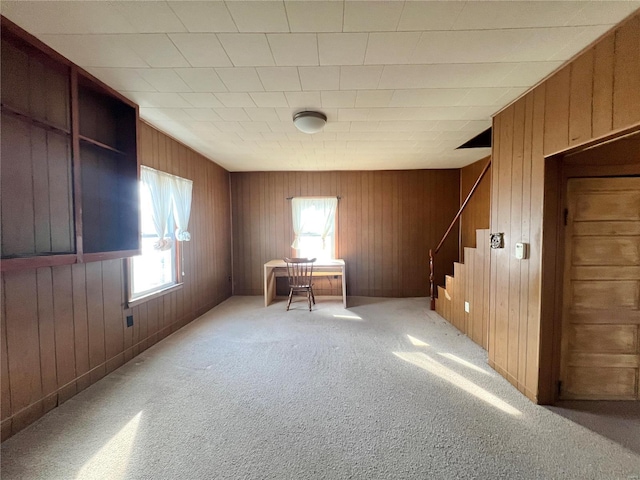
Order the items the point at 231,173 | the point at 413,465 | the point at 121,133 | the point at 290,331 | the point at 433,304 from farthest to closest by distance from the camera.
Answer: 1. the point at 231,173
2. the point at 433,304
3. the point at 290,331
4. the point at 121,133
5. the point at 413,465

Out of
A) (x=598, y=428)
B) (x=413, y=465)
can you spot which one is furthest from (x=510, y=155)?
(x=413, y=465)

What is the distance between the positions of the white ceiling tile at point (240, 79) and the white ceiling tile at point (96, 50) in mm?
500

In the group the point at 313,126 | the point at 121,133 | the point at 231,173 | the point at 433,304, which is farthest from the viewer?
the point at 231,173

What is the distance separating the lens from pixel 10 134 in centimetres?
152

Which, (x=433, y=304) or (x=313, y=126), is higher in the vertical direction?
(x=313, y=126)

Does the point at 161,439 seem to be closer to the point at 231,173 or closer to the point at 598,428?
the point at 598,428

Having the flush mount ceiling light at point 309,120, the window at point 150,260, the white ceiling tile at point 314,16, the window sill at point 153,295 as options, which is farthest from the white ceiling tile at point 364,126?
the window sill at point 153,295

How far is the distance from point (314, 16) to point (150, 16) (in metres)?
0.84

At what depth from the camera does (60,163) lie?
1791 mm

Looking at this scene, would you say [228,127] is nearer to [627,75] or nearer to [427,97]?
[427,97]

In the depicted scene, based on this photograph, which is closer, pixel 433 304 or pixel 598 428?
pixel 598 428

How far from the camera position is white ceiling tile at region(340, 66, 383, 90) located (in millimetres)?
1738

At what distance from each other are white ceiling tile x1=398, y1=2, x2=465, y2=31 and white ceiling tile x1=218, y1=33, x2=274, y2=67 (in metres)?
0.77

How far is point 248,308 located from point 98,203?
2590 millimetres
